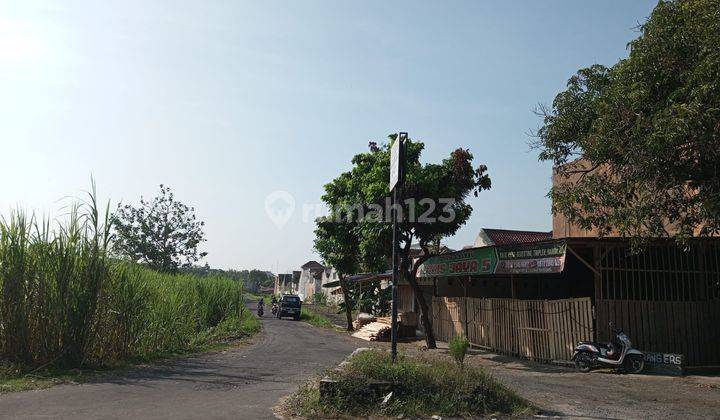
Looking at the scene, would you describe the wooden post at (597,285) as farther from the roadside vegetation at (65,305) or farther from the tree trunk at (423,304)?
the roadside vegetation at (65,305)

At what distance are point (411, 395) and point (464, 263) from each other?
40.2 ft

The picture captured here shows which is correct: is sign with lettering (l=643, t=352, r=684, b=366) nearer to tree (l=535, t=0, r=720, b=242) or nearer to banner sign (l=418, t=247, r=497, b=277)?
tree (l=535, t=0, r=720, b=242)

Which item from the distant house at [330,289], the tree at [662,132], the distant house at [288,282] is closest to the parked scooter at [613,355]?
the tree at [662,132]

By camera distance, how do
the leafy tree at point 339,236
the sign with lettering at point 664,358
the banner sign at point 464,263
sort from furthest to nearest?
the leafy tree at point 339,236
the banner sign at point 464,263
the sign with lettering at point 664,358

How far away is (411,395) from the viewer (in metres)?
7.85

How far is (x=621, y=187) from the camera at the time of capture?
12.6 metres

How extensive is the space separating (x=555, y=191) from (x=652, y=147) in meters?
3.73

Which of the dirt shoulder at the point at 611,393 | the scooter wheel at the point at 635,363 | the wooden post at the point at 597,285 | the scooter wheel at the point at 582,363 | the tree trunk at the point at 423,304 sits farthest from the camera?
the tree trunk at the point at 423,304

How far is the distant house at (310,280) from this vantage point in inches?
3215

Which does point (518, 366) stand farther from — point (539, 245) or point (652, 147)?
point (652, 147)

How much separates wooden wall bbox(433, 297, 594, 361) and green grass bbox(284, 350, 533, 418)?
7.12m

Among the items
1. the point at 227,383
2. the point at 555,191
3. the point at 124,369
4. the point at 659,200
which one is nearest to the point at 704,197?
the point at 659,200

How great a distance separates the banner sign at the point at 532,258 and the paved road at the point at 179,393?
6.32 meters

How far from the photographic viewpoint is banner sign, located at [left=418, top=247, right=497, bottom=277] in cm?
1792
